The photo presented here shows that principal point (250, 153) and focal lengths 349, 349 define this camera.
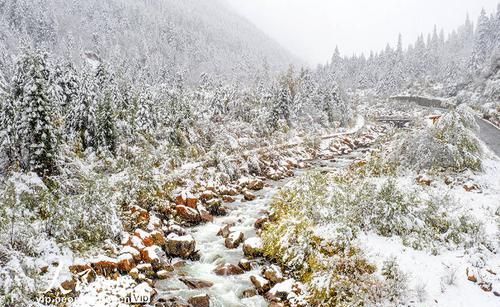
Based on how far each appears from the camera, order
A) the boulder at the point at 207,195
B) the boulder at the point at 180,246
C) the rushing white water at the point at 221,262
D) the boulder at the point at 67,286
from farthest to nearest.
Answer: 1. the boulder at the point at 207,195
2. the boulder at the point at 180,246
3. the rushing white water at the point at 221,262
4. the boulder at the point at 67,286

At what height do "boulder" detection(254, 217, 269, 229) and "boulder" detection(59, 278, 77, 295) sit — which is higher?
"boulder" detection(254, 217, 269, 229)

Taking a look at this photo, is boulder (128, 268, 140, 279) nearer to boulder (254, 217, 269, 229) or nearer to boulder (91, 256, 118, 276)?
boulder (91, 256, 118, 276)

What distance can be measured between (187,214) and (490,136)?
2211 cm

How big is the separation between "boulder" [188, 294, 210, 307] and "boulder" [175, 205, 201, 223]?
6.64 metres

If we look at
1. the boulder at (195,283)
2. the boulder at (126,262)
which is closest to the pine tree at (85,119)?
the boulder at (126,262)

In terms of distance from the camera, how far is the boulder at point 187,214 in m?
17.7

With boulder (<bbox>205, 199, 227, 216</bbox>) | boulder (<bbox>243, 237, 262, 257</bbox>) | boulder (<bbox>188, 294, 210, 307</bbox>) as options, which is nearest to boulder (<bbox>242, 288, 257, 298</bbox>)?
boulder (<bbox>188, 294, 210, 307</bbox>)

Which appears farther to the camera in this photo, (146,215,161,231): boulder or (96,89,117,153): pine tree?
(96,89,117,153): pine tree

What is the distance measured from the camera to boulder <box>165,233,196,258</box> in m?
14.0

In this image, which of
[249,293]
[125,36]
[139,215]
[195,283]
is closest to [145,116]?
[139,215]

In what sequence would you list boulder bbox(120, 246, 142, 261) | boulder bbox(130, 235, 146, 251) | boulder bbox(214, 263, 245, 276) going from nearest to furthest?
boulder bbox(120, 246, 142, 261) < boulder bbox(214, 263, 245, 276) < boulder bbox(130, 235, 146, 251)

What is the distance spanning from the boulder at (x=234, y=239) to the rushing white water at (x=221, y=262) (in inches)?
7.7

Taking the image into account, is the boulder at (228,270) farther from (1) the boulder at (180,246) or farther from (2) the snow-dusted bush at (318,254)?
(1) the boulder at (180,246)

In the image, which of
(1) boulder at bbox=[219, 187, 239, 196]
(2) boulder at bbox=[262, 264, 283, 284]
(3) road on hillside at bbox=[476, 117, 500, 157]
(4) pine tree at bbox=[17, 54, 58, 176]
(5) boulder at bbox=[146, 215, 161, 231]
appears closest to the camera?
(2) boulder at bbox=[262, 264, 283, 284]
